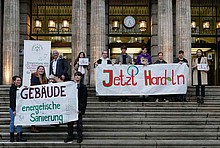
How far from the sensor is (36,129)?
38.7 ft

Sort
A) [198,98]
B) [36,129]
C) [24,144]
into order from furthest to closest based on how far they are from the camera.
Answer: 1. [198,98]
2. [36,129]
3. [24,144]

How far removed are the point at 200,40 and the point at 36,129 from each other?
1408 cm

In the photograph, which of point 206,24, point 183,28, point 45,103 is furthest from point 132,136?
point 206,24

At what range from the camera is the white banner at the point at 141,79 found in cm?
1445

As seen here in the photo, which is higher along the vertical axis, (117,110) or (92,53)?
(92,53)

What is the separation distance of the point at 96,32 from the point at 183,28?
182 inches

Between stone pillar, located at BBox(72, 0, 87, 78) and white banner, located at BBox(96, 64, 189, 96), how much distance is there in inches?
184

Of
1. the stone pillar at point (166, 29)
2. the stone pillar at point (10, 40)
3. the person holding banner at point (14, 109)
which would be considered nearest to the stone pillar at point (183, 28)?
the stone pillar at point (166, 29)

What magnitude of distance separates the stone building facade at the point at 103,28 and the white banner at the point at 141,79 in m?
4.32

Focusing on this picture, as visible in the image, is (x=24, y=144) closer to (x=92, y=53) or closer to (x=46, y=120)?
(x=46, y=120)

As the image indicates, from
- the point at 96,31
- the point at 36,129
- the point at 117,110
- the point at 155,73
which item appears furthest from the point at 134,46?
the point at 36,129

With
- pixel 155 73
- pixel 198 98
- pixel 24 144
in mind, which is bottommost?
pixel 24 144

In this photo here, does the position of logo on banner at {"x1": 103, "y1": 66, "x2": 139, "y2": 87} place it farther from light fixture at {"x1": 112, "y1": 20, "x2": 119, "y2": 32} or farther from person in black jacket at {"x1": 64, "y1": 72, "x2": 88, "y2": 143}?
light fixture at {"x1": 112, "y1": 20, "x2": 119, "y2": 32}

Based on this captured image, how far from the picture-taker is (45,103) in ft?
37.4
